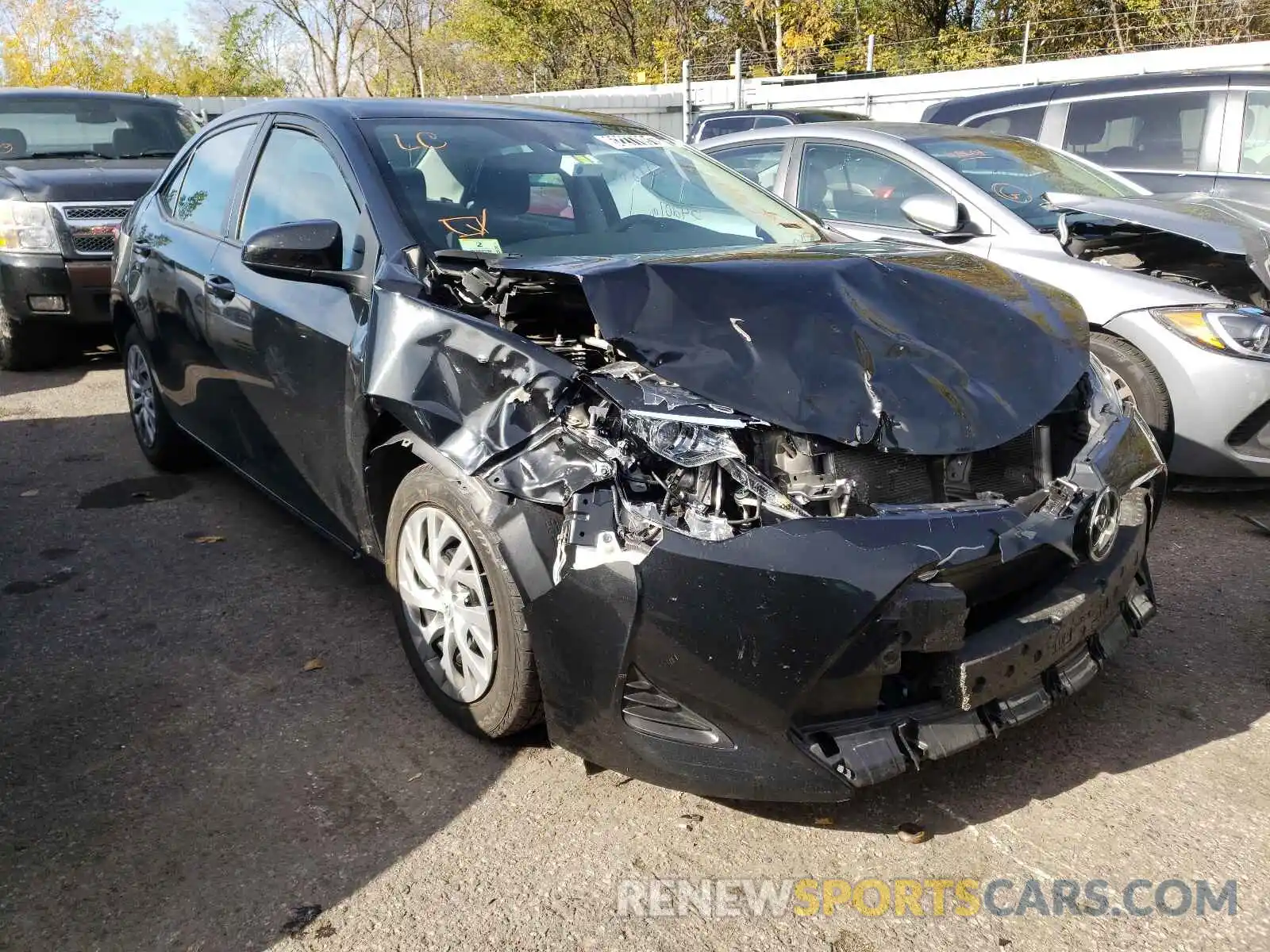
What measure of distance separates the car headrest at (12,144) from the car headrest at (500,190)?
6.30m

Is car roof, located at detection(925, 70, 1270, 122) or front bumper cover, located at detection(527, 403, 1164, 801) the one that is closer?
front bumper cover, located at detection(527, 403, 1164, 801)

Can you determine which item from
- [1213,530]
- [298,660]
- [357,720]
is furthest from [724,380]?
[1213,530]

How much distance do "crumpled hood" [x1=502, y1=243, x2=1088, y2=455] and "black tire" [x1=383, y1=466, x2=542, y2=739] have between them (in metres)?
0.60

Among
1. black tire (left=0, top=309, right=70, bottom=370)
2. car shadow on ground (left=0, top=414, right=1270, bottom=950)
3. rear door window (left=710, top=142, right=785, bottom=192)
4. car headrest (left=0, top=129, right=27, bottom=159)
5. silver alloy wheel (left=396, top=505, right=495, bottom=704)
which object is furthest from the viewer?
car headrest (left=0, top=129, right=27, bottom=159)

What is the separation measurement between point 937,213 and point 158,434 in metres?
3.99

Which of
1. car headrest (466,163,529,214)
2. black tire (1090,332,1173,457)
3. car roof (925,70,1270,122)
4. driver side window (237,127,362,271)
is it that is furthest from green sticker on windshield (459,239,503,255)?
car roof (925,70,1270,122)

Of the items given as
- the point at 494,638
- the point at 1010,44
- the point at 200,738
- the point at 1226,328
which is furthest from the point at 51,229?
the point at 1010,44

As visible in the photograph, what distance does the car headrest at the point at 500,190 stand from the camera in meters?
3.56

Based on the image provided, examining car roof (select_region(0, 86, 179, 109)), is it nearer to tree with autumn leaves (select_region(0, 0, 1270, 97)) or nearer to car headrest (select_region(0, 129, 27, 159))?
car headrest (select_region(0, 129, 27, 159))

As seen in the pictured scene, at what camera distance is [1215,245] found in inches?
181

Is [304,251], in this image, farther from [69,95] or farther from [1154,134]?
[69,95]

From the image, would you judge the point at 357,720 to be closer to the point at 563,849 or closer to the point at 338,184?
the point at 563,849

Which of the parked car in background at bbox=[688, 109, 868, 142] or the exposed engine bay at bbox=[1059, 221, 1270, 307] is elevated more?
the parked car in background at bbox=[688, 109, 868, 142]

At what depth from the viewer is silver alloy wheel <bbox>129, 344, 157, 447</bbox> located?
209 inches
